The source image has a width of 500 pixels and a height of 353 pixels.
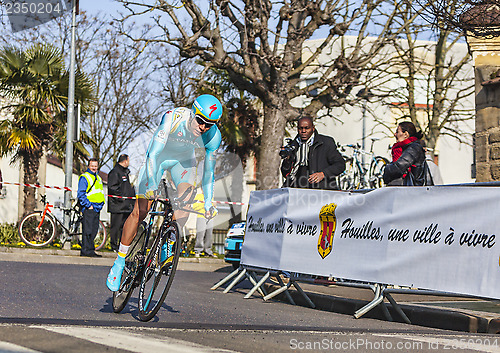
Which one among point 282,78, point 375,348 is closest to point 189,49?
point 282,78

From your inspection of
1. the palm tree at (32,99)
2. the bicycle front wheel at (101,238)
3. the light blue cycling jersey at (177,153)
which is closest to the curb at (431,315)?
the light blue cycling jersey at (177,153)

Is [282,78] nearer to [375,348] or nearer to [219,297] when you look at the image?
[219,297]

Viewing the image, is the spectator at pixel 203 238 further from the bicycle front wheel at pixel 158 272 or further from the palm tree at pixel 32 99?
the bicycle front wheel at pixel 158 272

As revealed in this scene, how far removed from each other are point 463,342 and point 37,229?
44.2 feet

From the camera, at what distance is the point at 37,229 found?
1769 cm

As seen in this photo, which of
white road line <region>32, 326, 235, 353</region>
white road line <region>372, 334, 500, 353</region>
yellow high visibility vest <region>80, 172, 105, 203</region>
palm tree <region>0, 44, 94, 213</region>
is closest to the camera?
white road line <region>32, 326, 235, 353</region>

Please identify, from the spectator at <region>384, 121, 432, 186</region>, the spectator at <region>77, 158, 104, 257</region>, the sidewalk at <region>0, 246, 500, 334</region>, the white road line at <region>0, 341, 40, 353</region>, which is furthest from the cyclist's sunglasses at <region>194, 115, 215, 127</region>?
the spectator at <region>77, 158, 104, 257</region>

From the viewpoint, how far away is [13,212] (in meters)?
36.6

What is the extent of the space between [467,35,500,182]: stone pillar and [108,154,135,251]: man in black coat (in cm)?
807

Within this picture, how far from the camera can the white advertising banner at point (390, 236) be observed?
679 centimetres

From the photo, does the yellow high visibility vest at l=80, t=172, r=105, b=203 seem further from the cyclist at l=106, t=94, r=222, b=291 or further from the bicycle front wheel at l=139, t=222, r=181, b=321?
the bicycle front wheel at l=139, t=222, r=181, b=321

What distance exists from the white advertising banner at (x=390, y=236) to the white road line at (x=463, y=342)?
64 cm

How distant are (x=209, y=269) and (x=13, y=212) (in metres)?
22.9

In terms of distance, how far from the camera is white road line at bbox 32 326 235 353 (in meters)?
4.77
